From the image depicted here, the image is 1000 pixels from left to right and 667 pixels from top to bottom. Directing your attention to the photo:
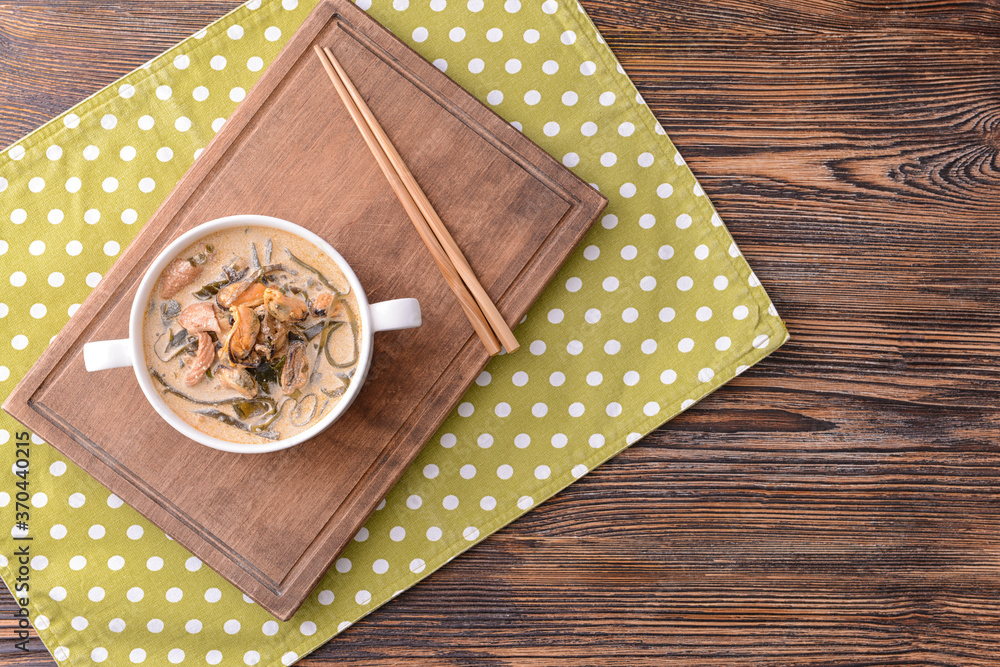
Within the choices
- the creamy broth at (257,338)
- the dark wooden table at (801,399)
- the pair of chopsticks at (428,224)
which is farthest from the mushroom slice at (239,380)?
the dark wooden table at (801,399)

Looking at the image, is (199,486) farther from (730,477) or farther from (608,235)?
(730,477)

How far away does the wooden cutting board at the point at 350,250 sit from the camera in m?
1.23

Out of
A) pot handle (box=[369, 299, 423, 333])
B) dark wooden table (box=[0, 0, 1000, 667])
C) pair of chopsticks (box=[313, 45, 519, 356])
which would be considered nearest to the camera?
pot handle (box=[369, 299, 423, 333])

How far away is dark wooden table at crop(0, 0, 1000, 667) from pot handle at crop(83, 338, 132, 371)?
0.64 m

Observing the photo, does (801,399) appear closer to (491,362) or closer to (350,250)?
(491,362)

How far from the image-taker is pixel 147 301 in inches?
41.9

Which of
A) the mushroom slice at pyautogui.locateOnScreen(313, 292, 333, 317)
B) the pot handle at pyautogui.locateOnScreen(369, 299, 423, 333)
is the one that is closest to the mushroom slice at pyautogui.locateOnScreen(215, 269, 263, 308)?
the mushroom slice at pyautogui.locateOnScreen(313, 292, 333, 317)

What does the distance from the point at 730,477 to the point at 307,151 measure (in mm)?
1062

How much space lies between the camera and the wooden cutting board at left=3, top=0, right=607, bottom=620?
1.23 meters

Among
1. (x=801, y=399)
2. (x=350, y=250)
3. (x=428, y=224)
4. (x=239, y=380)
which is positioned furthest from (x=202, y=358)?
(x=801, y=399)

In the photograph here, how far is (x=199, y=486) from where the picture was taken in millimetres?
1238

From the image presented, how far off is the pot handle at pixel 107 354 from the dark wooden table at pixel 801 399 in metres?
0.64

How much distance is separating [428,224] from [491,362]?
30cm

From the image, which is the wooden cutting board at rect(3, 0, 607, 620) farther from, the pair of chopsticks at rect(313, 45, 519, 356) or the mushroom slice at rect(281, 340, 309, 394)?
the mushroom slice at rect(281, 340, 309, 394)
